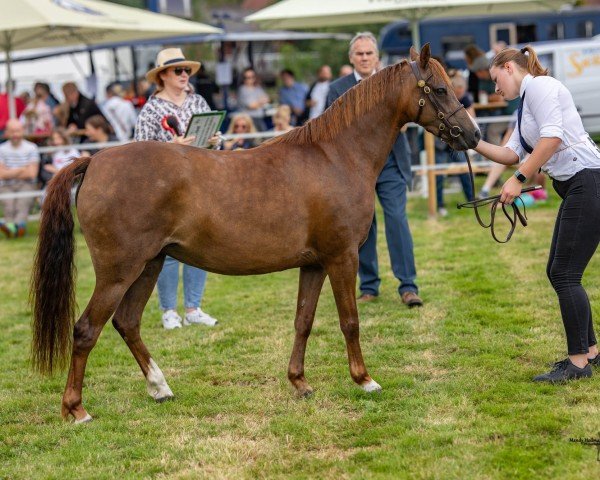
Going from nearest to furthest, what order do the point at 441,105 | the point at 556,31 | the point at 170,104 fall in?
the point at 441,105 → the point at 170,104 → the point at 556,31

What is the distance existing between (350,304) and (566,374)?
135 cm

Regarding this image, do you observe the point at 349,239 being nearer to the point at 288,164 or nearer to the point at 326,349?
the point at 288,164

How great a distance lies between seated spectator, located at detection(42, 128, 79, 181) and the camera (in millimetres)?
12975

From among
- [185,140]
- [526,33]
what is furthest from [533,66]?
[526,33]

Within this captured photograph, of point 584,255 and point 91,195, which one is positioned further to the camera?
point 584,255

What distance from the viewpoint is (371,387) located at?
5.41m

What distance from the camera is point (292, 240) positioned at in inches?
205

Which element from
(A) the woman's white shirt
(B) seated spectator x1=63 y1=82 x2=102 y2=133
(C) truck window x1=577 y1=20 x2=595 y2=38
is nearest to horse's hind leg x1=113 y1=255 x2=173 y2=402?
(A) the woman's white shirt

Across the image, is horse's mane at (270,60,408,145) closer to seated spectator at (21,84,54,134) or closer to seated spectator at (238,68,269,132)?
seated spectator at (21,84,54,134)

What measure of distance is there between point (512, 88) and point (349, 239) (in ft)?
4.31

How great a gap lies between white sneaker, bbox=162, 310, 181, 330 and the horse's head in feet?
10.1

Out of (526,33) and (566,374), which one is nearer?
(566,374)

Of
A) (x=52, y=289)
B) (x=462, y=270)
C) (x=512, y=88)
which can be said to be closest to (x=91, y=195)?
(x=52, y=289)

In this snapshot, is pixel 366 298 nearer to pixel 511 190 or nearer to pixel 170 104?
pixel 170 104
